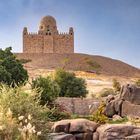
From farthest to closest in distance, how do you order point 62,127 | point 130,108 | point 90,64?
point 90,64, point 130,108, point 62,127

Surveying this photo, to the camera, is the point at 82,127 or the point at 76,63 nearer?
the point at 82,127

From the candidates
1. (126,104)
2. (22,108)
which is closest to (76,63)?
(126,104)

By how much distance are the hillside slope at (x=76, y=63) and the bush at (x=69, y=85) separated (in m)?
58.8

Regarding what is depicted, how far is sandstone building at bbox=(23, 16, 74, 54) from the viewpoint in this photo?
14875 centimetres

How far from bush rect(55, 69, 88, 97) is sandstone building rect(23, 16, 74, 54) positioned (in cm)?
7864

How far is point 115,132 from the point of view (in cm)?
3014

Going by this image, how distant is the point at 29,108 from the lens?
25.0 m

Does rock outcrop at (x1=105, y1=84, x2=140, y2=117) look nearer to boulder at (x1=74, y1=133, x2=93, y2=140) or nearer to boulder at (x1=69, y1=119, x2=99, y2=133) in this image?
boulder at (x1=69, y1=119, x2=99, y2=133)

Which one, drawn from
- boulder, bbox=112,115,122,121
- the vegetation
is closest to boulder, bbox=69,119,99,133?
boulder, bbox=112,115,122,121

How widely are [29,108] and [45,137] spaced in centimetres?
170

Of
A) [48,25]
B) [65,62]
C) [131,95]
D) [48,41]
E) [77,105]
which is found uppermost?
[48,25]

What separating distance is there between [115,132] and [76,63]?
104 meters

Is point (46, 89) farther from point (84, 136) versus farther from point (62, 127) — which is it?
point (84, 136)

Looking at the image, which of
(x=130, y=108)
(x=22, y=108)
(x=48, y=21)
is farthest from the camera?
(x=48, y=21)
